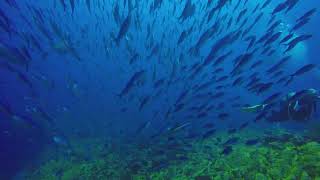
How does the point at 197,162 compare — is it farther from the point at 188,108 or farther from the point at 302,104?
the point at 188,108

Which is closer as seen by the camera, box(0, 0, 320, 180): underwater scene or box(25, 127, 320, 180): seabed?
box(25, 127, 320, 180): seabed

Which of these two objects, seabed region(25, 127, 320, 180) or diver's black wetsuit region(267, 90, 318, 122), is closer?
seabed region(25, 127, 320, 180)

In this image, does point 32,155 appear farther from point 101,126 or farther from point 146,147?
point 146,147

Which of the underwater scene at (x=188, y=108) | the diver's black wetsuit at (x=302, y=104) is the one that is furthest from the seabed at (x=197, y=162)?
the diver's black wetsuit at (x=302, y=104)

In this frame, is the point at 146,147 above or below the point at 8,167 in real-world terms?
below

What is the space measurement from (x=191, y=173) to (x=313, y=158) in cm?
310

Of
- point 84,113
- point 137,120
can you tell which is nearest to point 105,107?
point 84,113

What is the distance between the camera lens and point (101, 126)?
23.0 metres

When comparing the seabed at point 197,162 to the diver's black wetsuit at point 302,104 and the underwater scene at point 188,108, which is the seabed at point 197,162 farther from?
the diver's black wetsuit at point 302,104

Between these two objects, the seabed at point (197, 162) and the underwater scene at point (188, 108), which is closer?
the seabed at point (197, 162)

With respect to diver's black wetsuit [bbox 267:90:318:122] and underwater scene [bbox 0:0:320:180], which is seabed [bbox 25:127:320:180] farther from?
diver's black wetsuit [bbox 267:90:318:122]

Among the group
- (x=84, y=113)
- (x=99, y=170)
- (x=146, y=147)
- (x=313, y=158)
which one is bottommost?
(x=313, y=158)

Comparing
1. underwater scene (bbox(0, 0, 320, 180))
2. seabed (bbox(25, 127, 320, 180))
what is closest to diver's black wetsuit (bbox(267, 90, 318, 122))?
underwater scene (bbox(0, 0, 320, 180))

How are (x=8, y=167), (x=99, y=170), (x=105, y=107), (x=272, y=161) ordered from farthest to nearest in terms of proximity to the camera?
1. (x=105, y=107)
2. (x=8, y=167)
3. (x=99, y=170)
4. (x=272, y=161)
